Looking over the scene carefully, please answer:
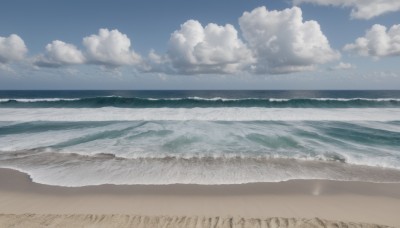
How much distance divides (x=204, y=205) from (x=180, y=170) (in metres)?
2.12

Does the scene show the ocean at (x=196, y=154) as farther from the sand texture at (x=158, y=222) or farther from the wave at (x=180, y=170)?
the sand texture at (x=158, y=222)

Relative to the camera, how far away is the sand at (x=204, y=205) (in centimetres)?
433

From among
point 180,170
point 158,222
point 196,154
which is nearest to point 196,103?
point 196,154

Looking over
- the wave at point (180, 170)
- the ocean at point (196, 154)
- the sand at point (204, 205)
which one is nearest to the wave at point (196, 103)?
the ocean at point (196, 154)

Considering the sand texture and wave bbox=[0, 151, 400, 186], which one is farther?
wave bbox=[0, 151, 400, 186]

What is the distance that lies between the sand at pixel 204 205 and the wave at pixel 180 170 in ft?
1.14

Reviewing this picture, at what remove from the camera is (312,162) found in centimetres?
780

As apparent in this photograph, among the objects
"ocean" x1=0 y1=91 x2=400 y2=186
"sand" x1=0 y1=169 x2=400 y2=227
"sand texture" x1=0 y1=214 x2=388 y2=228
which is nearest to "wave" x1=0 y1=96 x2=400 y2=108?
"ocean" x1=0 y1=91 x2=400 y2=186

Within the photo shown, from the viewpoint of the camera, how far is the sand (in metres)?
4.33

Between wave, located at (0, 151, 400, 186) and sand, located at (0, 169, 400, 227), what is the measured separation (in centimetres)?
35

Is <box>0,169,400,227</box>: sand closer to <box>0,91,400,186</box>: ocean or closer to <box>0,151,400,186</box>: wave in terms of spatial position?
<box>0,151,400,186</box>: wave

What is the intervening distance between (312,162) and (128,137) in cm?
735

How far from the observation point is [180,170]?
6992 millimetres

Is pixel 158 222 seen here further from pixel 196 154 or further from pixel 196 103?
pixel 196 103
